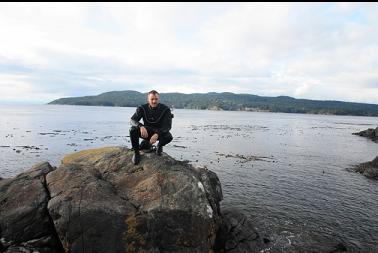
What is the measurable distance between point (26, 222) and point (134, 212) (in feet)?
14.6

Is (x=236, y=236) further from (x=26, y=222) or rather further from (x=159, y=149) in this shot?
(x=26, y=222)

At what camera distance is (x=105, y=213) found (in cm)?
1280

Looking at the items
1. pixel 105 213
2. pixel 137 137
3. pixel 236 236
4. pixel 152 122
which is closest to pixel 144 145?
pixel 137 137

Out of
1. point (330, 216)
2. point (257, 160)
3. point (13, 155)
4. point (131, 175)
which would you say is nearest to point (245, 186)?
point (330, 216)

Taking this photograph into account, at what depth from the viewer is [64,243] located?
12.6m

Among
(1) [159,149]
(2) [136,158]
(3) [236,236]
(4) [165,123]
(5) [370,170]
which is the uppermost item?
(4) [165,123]

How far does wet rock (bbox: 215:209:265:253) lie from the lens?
57.8 feet

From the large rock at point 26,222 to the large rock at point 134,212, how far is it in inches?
22.7

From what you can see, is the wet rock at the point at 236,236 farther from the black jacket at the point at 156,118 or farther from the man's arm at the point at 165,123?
the black jacket at the point at 156,118

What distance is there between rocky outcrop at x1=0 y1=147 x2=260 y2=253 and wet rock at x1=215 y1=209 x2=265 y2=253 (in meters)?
4.00

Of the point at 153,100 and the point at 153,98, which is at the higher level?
the point at 153,98

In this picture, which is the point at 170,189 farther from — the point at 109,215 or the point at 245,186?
the point at 245,186

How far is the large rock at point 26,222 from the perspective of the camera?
12.6 meters

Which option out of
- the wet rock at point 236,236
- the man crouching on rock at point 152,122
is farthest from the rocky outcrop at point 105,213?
the wet rock at point 236,236
